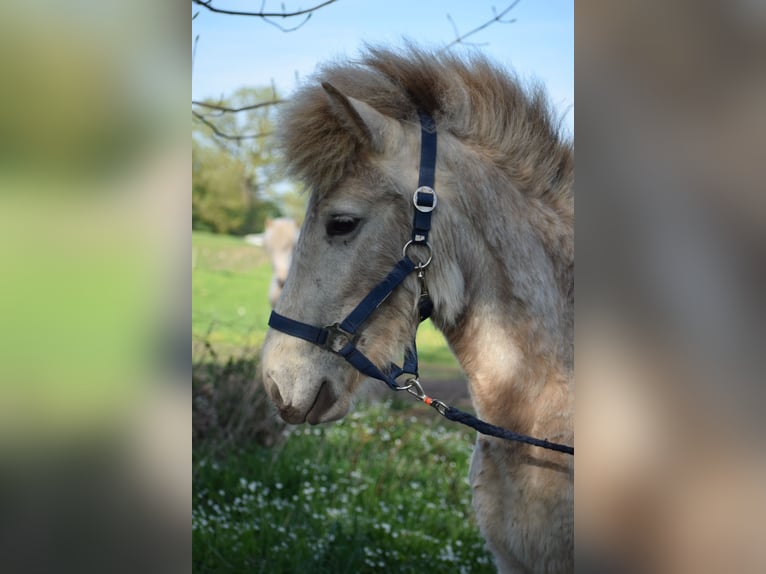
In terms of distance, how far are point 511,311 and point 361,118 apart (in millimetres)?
767

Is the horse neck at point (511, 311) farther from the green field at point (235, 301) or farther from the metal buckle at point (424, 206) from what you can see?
the green field at point (235, 301)

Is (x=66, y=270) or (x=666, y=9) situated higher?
(x=666, y=9)

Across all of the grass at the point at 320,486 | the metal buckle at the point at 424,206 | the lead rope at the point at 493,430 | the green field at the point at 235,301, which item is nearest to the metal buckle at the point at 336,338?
the lead rope at the point at 493,430

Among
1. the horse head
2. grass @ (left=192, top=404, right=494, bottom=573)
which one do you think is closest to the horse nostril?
the horse head

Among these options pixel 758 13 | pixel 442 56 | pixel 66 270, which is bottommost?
pixel 66 270

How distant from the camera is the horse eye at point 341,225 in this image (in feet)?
7.42

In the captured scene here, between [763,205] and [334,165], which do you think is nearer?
[763,205]

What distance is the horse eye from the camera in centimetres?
226

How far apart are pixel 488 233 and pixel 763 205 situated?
1391mm

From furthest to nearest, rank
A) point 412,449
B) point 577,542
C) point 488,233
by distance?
point 412,449 → point 488,233 → point 577,542

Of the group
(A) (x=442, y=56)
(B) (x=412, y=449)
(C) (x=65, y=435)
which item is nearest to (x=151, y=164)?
(C) (x=65, y=435)

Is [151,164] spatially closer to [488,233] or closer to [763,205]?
[763,205]

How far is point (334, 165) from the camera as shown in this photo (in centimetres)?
230

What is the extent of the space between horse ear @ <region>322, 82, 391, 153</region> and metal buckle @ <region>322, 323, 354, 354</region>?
589mm
